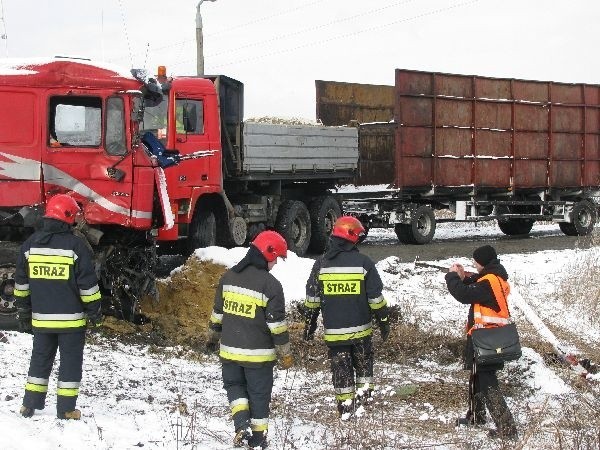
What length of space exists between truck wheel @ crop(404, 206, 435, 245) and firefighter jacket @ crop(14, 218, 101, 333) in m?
11.8

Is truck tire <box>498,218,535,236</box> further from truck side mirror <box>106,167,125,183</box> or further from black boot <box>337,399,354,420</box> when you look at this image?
black boot <box>337,399,354,420</box>

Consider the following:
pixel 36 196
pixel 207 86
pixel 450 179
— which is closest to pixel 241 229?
pixel 207 86

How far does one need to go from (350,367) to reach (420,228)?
11209mm

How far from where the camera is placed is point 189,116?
12289 mm

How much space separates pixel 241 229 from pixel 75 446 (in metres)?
8.08

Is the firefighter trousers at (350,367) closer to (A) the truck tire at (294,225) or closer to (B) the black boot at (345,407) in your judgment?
(B) the black boot at (345,407)

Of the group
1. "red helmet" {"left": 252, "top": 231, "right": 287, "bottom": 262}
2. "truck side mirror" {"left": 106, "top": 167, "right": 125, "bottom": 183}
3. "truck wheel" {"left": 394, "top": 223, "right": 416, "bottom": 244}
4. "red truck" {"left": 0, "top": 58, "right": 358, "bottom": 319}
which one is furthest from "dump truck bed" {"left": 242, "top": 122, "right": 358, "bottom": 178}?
"red helmet" {"left": 252, "top": 231, "right": 287, "bottom": 262}

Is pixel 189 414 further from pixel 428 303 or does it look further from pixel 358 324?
pixel 428 303

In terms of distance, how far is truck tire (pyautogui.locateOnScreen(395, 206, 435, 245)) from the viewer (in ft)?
57.2

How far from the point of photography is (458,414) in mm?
7098

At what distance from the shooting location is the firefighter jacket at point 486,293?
250 inches

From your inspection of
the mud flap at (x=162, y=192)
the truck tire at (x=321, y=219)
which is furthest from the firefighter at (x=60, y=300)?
the truck tire at (x=321, y=219)

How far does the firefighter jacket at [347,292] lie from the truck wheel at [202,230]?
562 cm

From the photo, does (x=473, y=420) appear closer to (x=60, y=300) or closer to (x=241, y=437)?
(x=241, y=437)
